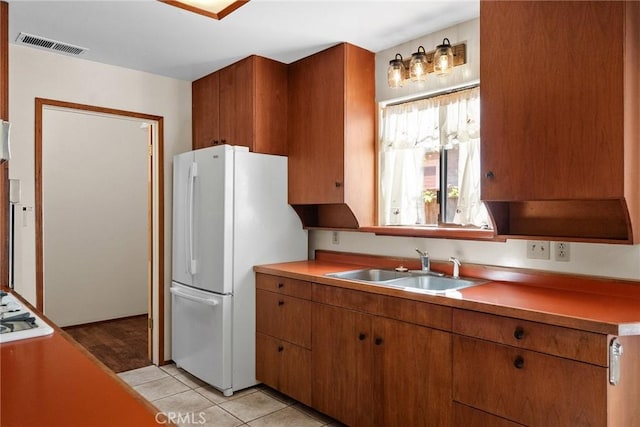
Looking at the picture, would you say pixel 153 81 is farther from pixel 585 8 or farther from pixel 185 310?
pixel 585 8

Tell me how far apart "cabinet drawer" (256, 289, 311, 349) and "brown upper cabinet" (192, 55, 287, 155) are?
43.5 inches

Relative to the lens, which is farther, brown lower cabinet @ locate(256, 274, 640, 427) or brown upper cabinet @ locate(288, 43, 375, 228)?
brown upper cabinet @ locate(288, 43, 375, 228)

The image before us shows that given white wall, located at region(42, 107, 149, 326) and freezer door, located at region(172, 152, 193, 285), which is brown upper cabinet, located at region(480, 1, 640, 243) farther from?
white wall, located at region(42, 107, 149, 326)

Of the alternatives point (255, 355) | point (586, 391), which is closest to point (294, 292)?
point (255, 355)

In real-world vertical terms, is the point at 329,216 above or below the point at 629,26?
below

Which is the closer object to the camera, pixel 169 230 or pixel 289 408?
pixel 289 408

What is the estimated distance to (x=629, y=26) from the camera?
5.77 feet

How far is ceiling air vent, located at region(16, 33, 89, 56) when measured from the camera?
2.84 meters

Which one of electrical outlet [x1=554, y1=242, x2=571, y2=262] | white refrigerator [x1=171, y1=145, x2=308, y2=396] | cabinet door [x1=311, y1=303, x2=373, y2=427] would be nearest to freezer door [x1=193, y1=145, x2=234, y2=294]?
white refrigerator [x1=171, y1=145, x2=308, y2=396]

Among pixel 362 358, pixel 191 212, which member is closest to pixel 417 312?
pixel 362 358

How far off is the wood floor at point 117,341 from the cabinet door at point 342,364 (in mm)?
1776

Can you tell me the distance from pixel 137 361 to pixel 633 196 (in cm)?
366

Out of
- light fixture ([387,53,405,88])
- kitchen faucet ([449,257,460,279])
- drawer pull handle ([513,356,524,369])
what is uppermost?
light fixture ([387,53,405,88])

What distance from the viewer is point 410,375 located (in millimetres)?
2174
